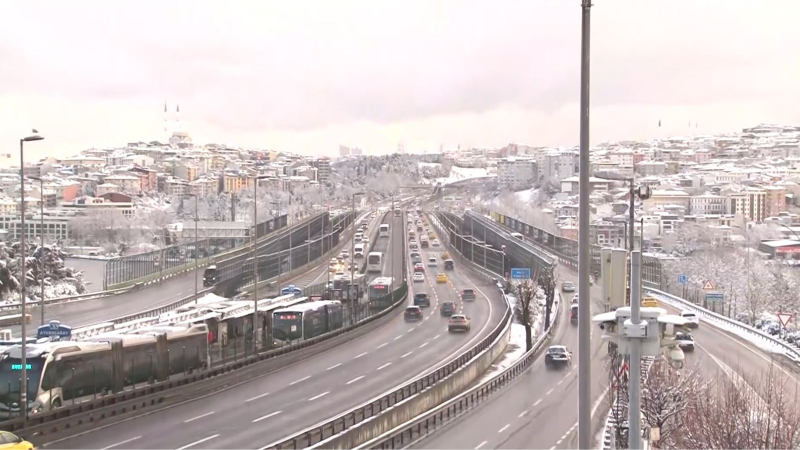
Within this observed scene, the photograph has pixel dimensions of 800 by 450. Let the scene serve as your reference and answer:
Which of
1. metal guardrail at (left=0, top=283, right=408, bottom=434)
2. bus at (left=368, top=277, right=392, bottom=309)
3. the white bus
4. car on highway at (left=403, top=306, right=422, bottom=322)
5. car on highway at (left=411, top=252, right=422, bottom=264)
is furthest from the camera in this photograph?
car on highway at (left=411, top=252, right=422, bottom=264)

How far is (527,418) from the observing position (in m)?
18.3

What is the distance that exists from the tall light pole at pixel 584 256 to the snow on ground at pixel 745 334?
83.4 ft

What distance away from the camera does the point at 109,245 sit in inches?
3551

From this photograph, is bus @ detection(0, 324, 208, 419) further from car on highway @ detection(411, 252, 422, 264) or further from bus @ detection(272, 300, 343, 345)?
car on highway @ detection(411, 252, 422, 264)

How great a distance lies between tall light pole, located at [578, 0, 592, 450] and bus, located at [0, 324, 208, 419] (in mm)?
11573

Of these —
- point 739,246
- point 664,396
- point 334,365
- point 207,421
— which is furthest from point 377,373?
point 739,246

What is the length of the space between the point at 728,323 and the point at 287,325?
66.4 ft

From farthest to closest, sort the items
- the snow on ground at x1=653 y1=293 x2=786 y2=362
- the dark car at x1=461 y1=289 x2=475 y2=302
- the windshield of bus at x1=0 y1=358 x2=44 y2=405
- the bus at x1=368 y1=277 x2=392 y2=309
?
the dark car at x1=461 y1=289 x2=475 y2=302 < the bus at x1=368 y1=277 x2=392 y2=309 < the snow on ground at x1=653 y1=293 x2=786 y2=362 < the windshield of bus at x1=0 y1=358 x2=44 y2=405

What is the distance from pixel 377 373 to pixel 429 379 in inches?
122

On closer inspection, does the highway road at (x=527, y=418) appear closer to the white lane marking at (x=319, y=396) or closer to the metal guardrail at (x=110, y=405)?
the white lane marking at (x=319, y=396)

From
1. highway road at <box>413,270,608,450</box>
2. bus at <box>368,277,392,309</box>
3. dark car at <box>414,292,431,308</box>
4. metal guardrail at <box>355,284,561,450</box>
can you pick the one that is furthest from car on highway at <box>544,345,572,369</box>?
dark car at <box>414,292,431,308</box>

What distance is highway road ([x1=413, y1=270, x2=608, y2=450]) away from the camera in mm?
15914

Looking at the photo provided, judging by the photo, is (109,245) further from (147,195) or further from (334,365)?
(334,365)

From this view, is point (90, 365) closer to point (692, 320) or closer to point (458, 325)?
point (692, 320)
